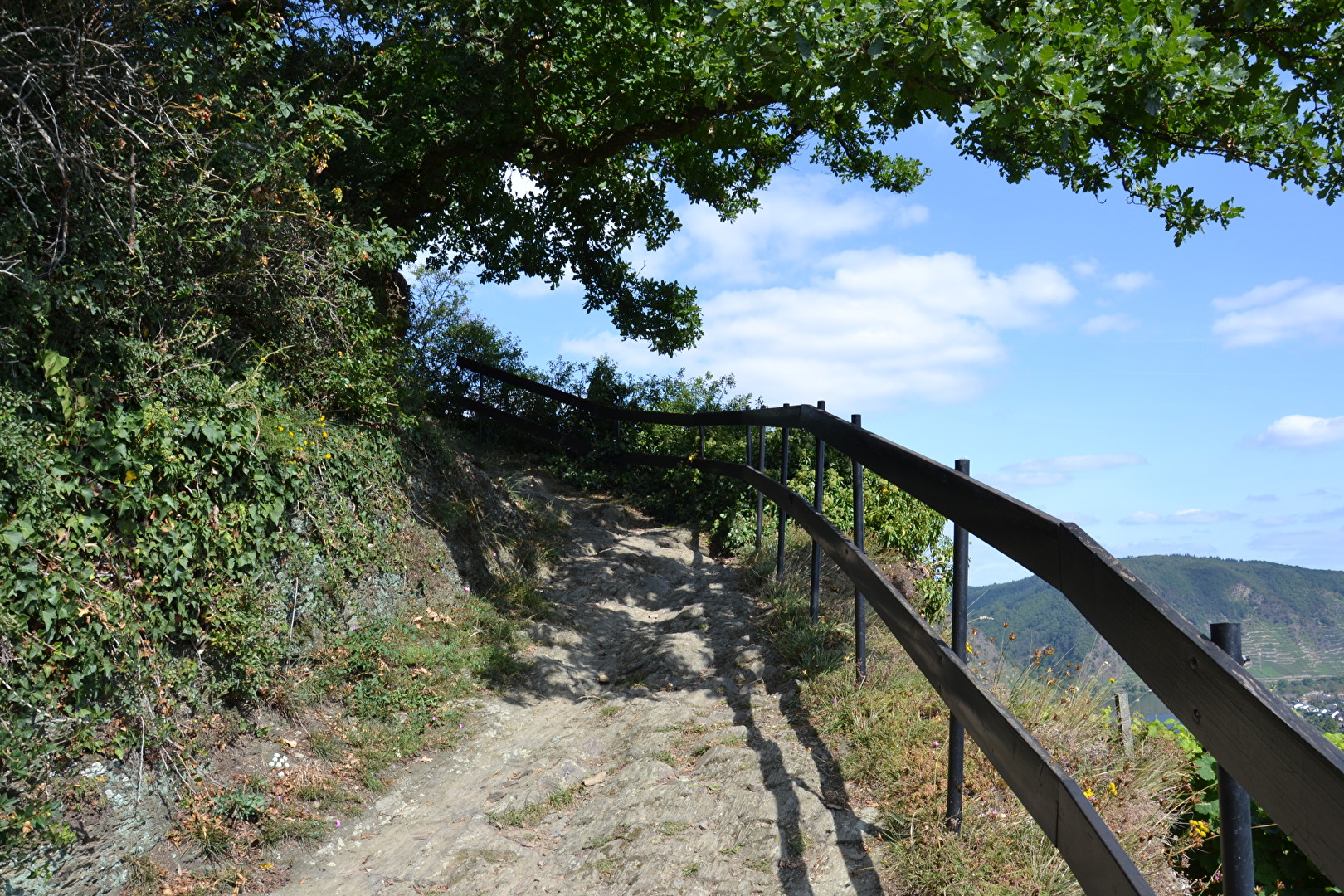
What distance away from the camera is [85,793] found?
199 inches

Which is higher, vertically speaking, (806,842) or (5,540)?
(5,540)

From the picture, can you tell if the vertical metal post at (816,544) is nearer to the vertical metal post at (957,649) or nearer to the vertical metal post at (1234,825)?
the vertical metal post at (957,649)

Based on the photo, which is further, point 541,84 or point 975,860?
point 541,84

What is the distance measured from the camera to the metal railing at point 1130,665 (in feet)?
5.19

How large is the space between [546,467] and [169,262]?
884 centimetres

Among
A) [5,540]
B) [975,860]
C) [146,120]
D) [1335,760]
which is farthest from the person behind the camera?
[146,120]

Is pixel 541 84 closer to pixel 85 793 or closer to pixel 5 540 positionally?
pixel 5 540

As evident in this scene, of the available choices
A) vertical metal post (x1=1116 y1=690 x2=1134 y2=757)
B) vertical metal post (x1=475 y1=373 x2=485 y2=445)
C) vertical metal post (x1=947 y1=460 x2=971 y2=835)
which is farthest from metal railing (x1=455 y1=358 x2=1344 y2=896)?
vertical metal post (x1=475 y1=373 x2=485 y2=445)

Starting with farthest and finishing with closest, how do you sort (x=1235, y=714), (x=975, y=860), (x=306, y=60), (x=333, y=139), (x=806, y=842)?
(x=306, y=60) < (x=333, y=139) < (x=806, y=842) < (x=975, y=860) < (x=1235, y=714)

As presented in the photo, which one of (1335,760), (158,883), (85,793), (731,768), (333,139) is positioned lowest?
(158,883)

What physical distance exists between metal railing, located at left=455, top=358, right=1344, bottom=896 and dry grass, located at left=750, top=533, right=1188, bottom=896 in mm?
723

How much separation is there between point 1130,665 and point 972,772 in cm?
230

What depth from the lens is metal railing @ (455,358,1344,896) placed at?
62.2 inches

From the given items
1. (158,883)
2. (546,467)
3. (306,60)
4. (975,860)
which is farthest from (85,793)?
(546,467)
